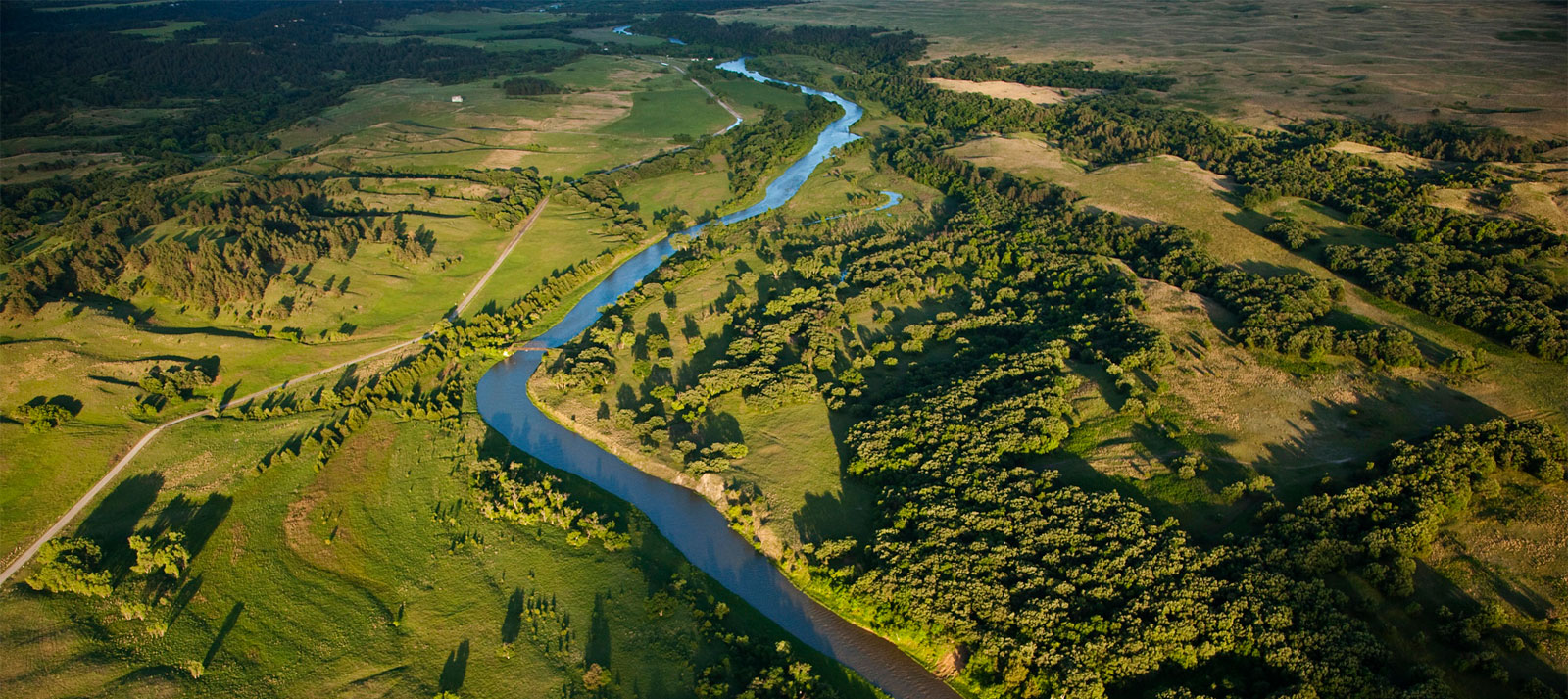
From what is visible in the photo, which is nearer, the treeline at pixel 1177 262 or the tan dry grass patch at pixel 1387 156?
the treeline at pixel 1177 262

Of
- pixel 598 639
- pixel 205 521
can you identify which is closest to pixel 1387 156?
pixel 598 639

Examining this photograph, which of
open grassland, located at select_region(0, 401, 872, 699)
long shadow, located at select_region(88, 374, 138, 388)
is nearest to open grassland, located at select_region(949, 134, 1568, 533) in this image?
open grassland, located at select_region(0, 401, 872, 699)

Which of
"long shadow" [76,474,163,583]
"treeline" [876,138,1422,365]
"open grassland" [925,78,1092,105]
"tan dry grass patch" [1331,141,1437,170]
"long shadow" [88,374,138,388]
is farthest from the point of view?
"open grassland" [925,78,1092,105]

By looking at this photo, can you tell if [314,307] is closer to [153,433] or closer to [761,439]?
[153,433]

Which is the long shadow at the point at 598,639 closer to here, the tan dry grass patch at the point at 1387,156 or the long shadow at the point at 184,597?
the long shadow at the point at 184,597

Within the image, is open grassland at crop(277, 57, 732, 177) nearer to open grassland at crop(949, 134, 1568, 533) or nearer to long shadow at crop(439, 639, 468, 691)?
long shadow at crop(439, 639, 468, 691)

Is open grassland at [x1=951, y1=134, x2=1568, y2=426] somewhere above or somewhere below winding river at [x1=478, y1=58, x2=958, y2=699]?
above

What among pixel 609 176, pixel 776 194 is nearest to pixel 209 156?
pixel 609 176

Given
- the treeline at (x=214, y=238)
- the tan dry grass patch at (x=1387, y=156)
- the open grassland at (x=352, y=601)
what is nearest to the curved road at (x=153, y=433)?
the open grassland at (x=352, y=601)
